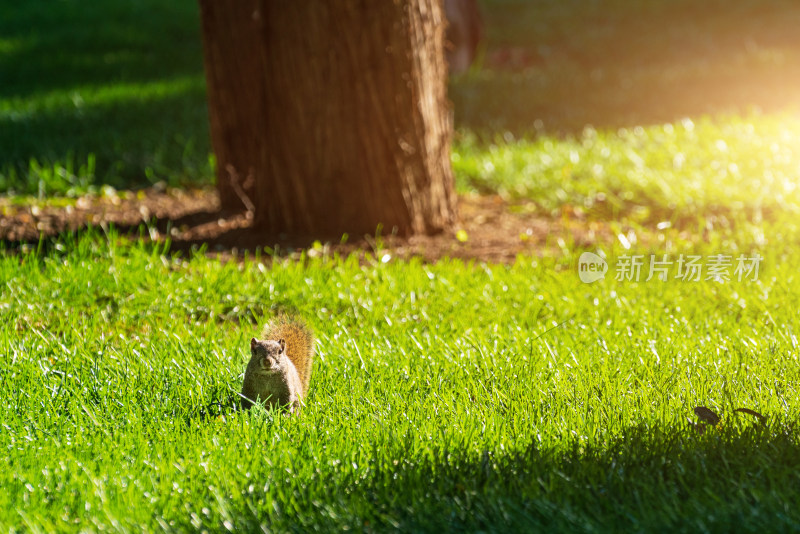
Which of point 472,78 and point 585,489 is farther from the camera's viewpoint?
point 472,78

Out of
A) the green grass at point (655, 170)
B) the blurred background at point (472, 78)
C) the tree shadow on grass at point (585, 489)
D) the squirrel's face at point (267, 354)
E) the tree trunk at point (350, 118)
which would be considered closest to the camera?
the tree shadow on grass at point (585, 489)

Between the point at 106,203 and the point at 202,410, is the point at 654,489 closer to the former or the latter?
the point at 202,410

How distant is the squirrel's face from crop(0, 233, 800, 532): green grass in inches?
7.5

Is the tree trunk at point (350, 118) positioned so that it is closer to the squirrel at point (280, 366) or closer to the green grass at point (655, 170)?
the green grass at point (655, 170)

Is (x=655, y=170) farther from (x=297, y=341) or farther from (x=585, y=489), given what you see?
(x=585, y=489)

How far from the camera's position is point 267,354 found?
3.20 meters

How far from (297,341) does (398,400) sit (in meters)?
0.45

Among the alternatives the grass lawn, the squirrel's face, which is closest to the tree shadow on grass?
the grass lawn

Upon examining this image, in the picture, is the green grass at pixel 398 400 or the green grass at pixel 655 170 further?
the green grass at pixel 655 170

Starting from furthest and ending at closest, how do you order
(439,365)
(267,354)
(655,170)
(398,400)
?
1. (655,170)
2. (439,365)
3. (398,400)
4. (267,354)

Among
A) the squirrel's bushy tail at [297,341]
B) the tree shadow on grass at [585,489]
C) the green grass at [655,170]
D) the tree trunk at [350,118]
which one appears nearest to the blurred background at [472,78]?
the green grass at [655,170]

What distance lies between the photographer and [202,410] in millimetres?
3453

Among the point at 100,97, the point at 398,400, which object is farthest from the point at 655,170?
the point at 100,97

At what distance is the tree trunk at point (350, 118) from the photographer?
218 inches
